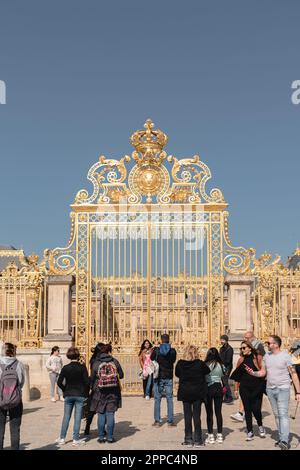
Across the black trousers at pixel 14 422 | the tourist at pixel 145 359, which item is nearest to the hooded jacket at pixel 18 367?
the black trousers at pixel 14 422

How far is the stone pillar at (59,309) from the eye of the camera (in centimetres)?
1404

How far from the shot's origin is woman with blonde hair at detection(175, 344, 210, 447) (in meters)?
8.16

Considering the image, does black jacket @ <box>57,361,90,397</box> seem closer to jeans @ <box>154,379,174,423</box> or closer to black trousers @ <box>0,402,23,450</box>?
black trousers @ <box>0,402,23,450</box>

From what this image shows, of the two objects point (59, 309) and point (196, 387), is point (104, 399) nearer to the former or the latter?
point (196, 387)

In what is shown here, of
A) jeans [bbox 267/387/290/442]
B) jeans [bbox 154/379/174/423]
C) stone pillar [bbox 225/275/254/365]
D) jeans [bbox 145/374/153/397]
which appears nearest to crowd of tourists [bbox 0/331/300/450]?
jeans [bbox 267/387/290/442]

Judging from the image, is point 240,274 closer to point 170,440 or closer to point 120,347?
point 120,347

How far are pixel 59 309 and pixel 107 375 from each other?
5.91 m

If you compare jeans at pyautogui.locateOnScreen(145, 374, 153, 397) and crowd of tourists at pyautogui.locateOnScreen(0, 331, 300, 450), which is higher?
crowd of tourists at pyautogui.locateOnScreen(0, 331, 300, 450)

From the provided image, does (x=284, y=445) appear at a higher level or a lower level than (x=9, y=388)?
lower

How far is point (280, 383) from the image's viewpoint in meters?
8.02

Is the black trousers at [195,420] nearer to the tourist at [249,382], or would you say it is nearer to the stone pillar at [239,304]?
the tourist at [249,382]

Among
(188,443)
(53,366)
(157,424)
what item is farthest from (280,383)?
(53,366)

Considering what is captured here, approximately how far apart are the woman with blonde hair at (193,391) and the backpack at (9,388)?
6.97 feet
